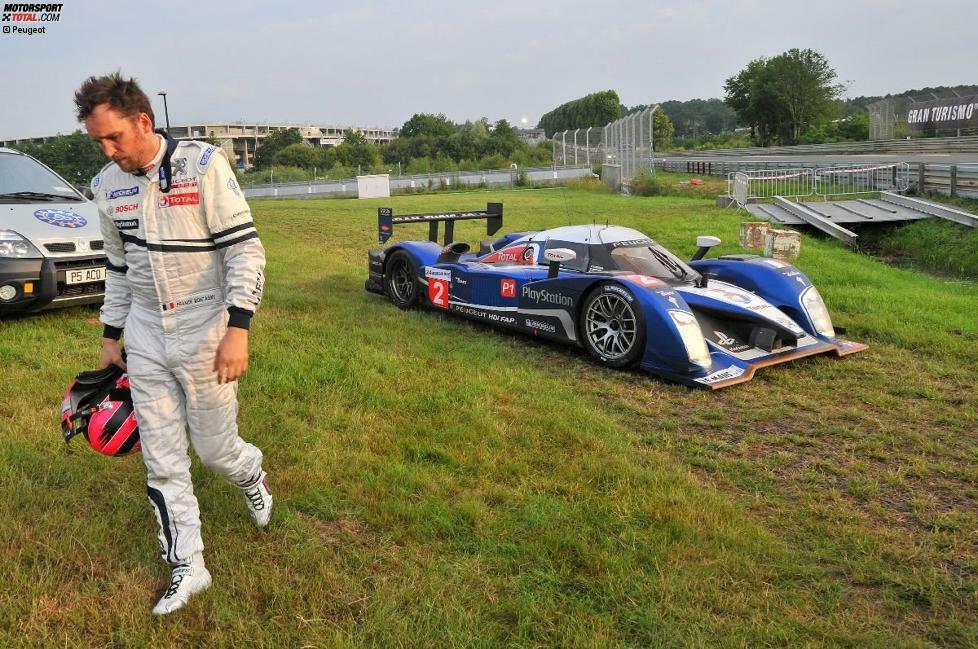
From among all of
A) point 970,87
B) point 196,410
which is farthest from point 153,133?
point 970,87

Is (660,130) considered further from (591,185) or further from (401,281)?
(401,281)

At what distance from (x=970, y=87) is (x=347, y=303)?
3707 centimetres

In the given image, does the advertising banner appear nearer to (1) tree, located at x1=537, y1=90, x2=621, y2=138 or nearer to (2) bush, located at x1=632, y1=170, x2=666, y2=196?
(2) bush, located at x1=632, y1=170, x2=666, y2=196

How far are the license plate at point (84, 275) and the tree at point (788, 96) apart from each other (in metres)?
62.3

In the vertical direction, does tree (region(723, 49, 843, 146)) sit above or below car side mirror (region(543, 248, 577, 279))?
above

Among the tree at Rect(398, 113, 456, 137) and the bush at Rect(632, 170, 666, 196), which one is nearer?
the bush at Rect(632, 170, 666, 196)

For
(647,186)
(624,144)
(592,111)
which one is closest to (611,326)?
(647,186)

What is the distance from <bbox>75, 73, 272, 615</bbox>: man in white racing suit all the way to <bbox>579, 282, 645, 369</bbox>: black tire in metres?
3.73

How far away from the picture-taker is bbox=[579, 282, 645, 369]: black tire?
598 cm

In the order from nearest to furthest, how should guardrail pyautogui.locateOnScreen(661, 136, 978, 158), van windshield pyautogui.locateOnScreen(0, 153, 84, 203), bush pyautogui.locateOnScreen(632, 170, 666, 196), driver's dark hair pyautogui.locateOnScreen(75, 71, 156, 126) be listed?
driver's dark hair pyautogui.locateOnScreen(75, 71, 156, 126), van windshield pyautogui.locateOnScreen(0, 153, 84, 203), bush pyautogui.locateOnScreen(632, 170, 666, 196), guardrail pyautogui.locateOnScreen(661, 136, 978, 158)

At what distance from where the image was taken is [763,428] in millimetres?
4988

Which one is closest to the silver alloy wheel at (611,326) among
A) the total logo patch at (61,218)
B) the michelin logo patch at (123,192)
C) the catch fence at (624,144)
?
the michelin logo patch at (123,192)

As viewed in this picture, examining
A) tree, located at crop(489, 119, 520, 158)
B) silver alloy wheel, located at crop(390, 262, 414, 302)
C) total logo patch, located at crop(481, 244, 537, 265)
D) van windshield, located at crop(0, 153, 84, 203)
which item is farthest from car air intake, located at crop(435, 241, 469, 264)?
tree, located at crop(489, 119, 520, 158)

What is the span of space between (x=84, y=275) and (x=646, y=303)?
5.22 m
